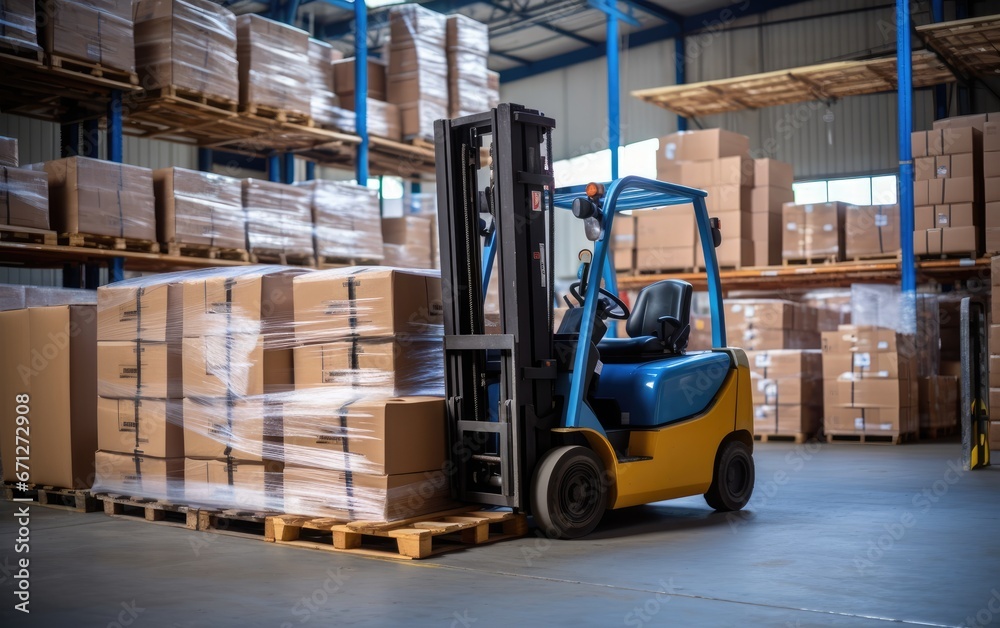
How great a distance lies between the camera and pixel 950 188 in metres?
10.9

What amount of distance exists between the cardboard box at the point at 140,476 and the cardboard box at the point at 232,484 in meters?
0.12

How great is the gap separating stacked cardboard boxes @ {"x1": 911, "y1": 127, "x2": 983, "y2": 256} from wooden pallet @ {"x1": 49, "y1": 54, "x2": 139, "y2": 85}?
7.74 m

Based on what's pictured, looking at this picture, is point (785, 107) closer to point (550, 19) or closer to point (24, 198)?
point (550, 19)

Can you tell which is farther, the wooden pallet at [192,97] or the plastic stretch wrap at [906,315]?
the plastic stretch wrap at [906,315]

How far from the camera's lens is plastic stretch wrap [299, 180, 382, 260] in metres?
10.0

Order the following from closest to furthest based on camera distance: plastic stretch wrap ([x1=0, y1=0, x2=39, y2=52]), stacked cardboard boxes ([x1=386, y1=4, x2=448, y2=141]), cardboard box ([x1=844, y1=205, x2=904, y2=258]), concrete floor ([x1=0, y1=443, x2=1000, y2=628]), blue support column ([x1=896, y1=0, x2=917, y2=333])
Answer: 1. concrete floor ([x1=0, y1=443, x2=1000, y2=628])
2. plastic stretch wrap ([x1=0, y1=0, x2=39, y2=52])
3. blue support column ([x1=896, y1=0, x2=917, y2=333])
4. stacked cardboard boxes ([x1=386, y1=4, x2=448, y2=141])
5. cardboard box ([x1=844, y1=205, x2=904, y2=258])

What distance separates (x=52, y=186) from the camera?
8.31 meters

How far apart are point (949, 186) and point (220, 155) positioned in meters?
12.4

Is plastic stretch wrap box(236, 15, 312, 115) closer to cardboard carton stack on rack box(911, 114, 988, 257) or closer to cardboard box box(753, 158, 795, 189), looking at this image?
cardboard box box(753, 158, 795, 189)

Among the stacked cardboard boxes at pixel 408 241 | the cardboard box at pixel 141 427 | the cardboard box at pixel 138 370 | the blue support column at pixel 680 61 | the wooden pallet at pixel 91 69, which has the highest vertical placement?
the blue support column at pixel 680 61

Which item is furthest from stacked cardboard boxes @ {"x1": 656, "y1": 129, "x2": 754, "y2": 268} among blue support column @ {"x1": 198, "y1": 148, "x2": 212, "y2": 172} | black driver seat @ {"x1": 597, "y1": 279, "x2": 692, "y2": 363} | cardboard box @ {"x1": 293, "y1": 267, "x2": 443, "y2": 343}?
blue support column @ {"x1": 198, "y1": 148, "x2": 212, "y2": 172}

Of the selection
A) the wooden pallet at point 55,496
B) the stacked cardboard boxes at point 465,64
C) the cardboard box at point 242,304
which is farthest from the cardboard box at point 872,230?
the wooden pallet at point 55,496

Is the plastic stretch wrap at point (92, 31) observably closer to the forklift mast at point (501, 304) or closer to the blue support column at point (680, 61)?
the forklift mast at point (501, 304)

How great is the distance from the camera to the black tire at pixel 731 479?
582 centimetres
